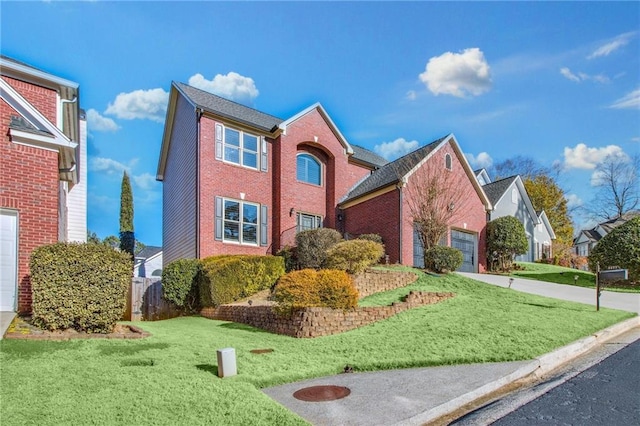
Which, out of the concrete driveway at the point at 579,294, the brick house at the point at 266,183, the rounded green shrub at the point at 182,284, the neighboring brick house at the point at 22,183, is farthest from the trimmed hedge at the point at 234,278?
the concrete driveway at the point at 579,294

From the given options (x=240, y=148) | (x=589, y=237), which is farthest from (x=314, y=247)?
(x=589, y=237)

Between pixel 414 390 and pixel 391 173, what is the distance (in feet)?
51.2

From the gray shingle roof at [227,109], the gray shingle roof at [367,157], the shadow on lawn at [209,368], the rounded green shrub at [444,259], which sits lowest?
the shadow on lawn at [209,368]

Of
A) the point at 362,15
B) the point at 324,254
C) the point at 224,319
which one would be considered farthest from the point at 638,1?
the point at 224,319

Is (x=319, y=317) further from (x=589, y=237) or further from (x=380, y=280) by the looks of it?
(x=589, y=237)

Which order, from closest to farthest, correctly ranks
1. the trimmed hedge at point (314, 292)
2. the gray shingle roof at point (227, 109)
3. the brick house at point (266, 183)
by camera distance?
the trimmed hedge at point (314, 292) → the brick house at point (266, 183) → the gray shingle roof at point (227, 109)

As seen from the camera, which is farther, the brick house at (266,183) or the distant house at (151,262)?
the distant house at (151,262)

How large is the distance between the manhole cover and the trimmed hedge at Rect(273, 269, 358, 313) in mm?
3988

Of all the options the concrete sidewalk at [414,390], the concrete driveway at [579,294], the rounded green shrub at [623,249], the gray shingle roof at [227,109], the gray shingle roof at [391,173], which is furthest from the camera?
the gray shingle roof at [391,173]

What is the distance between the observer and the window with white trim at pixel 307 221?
20.0 m

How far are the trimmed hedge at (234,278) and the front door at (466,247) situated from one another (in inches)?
412

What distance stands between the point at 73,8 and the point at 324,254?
10.9 m

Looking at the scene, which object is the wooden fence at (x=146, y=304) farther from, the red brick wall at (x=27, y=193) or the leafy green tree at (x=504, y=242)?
the leafy green tree at (x=504, y=242)

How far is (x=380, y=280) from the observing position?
45.9 feet
